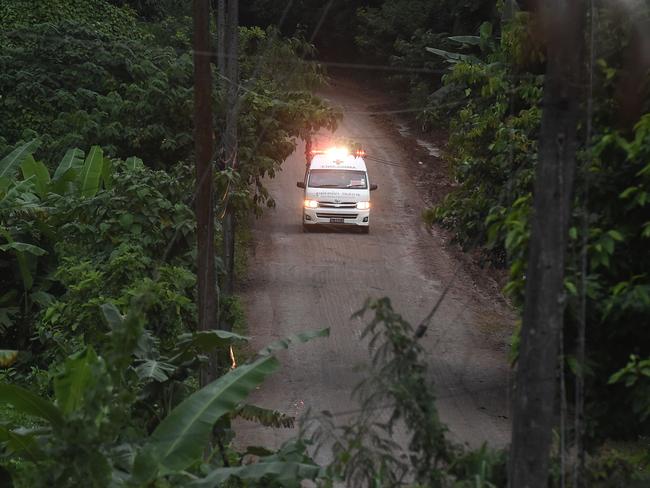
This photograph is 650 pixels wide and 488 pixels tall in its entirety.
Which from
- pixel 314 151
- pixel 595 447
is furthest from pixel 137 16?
pixel 595 447

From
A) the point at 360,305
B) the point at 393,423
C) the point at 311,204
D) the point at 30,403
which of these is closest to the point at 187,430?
the point at 30,403

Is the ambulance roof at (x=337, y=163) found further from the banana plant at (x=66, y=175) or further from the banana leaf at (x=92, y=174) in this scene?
the banana leaf at (x=92, y=174)

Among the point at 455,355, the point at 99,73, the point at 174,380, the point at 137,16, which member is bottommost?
the point at 455,355

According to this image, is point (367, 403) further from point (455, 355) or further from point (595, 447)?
point (455, 355)

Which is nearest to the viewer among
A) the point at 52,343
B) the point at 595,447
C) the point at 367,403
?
the point at 367,403

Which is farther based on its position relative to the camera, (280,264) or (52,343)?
(280,264)

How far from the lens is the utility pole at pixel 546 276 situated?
21.3 feet

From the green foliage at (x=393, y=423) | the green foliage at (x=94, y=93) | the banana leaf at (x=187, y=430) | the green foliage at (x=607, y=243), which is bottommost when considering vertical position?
the banana leaf at (x=187, y=430)

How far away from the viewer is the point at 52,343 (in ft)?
49.0

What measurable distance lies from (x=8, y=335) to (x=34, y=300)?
41.9 inches

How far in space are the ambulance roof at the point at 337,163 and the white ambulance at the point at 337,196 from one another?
3 centimetres

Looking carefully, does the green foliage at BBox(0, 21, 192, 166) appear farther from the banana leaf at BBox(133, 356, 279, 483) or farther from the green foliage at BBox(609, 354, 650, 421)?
the green foliage at BBox(609, 354, 650, 421)

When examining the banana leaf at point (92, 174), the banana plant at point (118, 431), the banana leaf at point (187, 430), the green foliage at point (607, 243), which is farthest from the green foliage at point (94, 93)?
the green foliage at point (607, 243)

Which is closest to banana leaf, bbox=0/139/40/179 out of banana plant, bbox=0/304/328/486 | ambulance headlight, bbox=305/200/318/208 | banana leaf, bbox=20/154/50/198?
banana leaf, bbox=20/154/50/198
